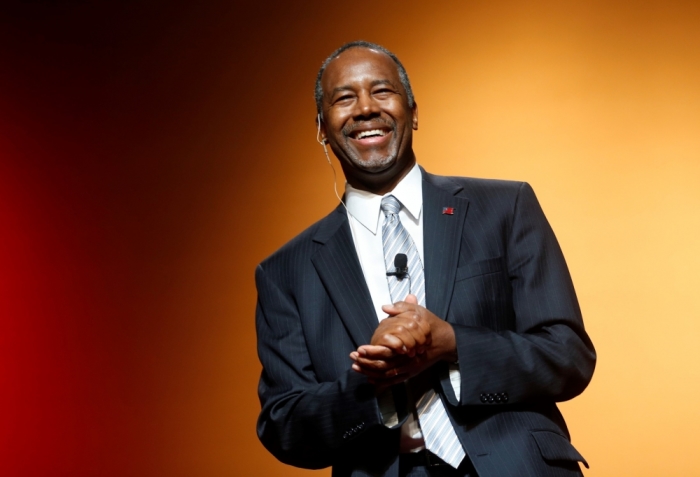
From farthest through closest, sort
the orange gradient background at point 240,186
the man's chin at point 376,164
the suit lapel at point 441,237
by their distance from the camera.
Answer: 1. the orange gradient background at point 240,186
2. the man's chin at point 376,164
3. the suit lapel at point 441,237

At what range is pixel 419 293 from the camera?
1.88 metres

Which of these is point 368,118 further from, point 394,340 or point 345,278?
point 394,340

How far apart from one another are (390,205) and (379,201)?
54 mm

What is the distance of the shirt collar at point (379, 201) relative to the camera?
6.63 ft

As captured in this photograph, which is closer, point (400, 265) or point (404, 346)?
point (404, 346)

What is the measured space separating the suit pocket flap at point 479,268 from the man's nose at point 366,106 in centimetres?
45

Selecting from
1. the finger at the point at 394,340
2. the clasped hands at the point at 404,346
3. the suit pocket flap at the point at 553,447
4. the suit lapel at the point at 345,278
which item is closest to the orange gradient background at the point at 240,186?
the suit lapel at the point at 345,278

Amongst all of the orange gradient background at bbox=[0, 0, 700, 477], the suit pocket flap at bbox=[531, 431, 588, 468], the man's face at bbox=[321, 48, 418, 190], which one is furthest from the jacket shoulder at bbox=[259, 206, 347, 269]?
the orange gradient background at bbox=[0, 0, 700, 477]

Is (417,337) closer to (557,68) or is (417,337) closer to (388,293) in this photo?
(388,293)

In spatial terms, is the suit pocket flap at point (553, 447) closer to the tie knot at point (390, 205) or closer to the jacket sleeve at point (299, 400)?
the jacket sleeve at point (299, 400)

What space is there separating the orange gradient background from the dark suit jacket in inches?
49.8

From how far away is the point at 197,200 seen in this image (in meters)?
3.72

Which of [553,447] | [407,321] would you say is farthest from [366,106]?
[553,447]

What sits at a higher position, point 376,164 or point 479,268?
point 376,164
